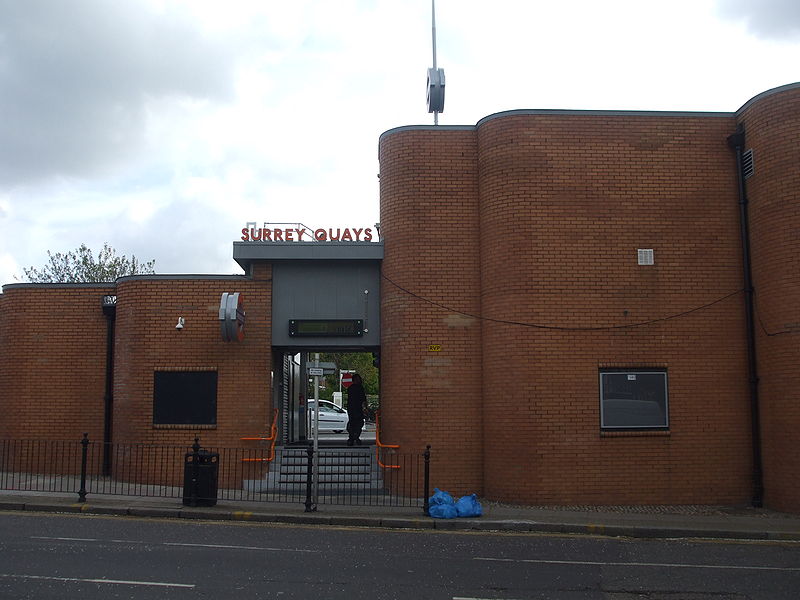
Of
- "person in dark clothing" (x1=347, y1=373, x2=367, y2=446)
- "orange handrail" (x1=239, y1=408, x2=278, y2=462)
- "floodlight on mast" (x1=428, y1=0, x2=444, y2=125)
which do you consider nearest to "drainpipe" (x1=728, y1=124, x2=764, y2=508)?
"floodlight on mast" (x1=428, y1=0, x2=444, y2=125)

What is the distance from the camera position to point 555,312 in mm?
15117

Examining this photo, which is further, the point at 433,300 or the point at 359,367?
the point at 359,367

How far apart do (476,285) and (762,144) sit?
574 cm

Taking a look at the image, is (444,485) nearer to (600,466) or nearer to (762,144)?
(600,466)

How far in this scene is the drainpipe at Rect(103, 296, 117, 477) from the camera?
57.3ft

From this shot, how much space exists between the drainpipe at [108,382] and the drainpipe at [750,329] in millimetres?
12714

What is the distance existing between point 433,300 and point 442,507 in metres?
4.23

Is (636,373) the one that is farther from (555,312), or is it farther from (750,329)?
(750,329)

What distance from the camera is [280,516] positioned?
43.0 feet

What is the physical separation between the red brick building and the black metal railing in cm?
46

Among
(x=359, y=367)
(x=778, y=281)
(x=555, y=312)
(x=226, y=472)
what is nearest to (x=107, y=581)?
(x=226, y=472)

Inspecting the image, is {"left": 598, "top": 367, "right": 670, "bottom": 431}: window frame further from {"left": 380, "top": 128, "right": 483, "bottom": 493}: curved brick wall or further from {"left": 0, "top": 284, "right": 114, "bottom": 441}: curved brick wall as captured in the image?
{"left": 0, "top": 284, "right": 114, "bottom": 441}: curved brick wall

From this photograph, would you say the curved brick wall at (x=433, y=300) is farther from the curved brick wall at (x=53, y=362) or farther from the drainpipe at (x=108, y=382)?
the curved brick wall at (x=53, y=362)

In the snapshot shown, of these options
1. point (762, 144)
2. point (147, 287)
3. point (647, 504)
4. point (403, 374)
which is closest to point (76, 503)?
point (147, 287)
